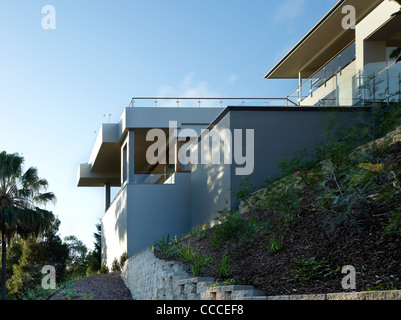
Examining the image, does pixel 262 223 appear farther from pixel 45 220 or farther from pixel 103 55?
pixel 45 220

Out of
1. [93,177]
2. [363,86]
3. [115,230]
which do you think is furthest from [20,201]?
[363,86]

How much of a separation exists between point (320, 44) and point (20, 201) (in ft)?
45.6

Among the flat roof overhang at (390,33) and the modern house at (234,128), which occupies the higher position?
the flat roof overhang at (390,33)

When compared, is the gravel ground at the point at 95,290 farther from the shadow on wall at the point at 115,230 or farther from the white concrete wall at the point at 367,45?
the white concrete wall at the point at 367,45

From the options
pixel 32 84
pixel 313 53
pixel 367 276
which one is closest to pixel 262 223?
pixel 367 276

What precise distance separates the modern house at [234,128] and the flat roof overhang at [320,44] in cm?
4

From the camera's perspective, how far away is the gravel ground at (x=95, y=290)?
14.0 metres

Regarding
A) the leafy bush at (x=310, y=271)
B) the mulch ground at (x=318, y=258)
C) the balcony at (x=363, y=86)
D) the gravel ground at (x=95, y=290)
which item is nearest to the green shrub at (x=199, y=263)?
the mulch ground at (x=318, y=258)

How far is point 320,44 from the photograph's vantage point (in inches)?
849

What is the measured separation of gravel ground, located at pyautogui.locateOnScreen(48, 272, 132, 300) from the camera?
14.0 metres

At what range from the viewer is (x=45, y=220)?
24.7 m

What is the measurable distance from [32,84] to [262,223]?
22.6ft

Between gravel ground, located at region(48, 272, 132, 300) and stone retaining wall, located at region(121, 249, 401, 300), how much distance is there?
0.26m

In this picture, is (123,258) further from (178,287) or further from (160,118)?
(178,287)
